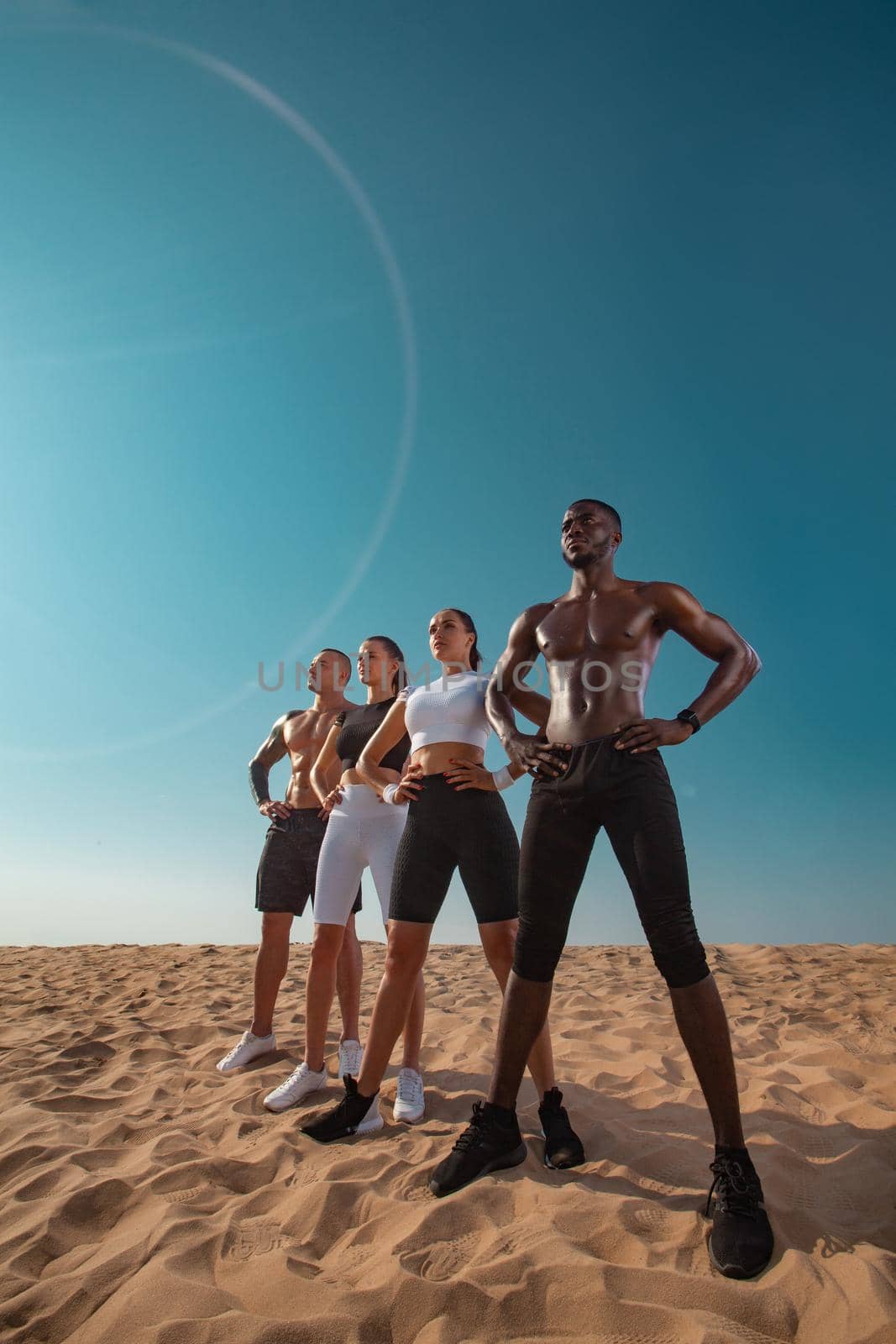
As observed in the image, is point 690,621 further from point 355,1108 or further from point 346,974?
point 346,974

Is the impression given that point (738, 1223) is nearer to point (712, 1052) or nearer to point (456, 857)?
point (712, 1052)

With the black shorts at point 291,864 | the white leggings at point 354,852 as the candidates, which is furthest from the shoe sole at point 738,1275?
the black shorts at point 291,864

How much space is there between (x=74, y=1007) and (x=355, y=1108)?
5.45m

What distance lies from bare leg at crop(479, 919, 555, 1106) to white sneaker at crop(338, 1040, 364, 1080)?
61.1 inches

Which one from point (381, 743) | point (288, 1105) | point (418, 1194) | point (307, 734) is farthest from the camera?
point (307, 734)

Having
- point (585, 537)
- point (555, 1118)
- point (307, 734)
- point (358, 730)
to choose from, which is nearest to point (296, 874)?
point (307, 734)

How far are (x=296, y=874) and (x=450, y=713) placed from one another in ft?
7.12

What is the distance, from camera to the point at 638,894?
8.86 ft

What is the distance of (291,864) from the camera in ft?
16.8

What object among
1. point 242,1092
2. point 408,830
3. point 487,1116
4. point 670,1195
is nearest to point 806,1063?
point 670,1195

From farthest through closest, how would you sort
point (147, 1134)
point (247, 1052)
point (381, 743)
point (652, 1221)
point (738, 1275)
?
point (247, 1052) → point (381, 743) → point (147, 1134) → point (652, 1221) → point (738, 1275)

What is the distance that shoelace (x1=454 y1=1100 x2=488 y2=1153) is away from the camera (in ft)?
9.40

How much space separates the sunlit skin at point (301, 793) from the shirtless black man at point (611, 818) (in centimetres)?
195

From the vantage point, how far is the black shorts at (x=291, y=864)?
5.08 meters
